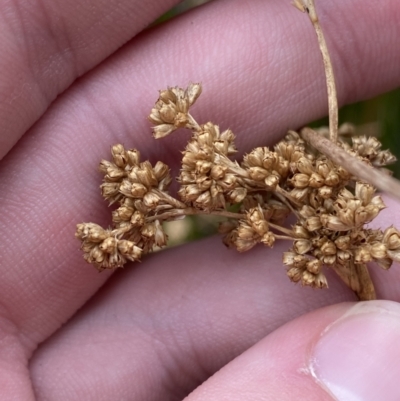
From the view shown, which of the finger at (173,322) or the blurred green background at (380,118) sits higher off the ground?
the blurred green background at (380,118)

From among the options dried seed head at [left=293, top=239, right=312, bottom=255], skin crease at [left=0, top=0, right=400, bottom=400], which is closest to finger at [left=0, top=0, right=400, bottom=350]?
skin crease at [left=0, top=0, right=400, bottom=400]

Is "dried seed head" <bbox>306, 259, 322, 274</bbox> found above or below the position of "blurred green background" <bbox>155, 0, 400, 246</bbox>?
above

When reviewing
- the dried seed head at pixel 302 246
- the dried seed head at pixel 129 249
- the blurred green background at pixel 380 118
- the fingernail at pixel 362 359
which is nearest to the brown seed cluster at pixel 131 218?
the dried seed head at pixel 129 249

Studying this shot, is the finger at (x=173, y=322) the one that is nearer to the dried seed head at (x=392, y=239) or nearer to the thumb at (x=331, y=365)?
the thumb at (x=331, y=365)

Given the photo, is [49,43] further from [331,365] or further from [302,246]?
[331,365]

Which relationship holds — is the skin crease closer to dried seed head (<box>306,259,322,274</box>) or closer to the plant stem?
dried seed head (<box>306,259,322,274</box>)

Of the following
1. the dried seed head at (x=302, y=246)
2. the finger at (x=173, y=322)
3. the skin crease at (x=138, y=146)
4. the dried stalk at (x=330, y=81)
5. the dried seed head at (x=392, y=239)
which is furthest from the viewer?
the finger at (x=173, y=322)

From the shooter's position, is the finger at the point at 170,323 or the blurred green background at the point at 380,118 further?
the blurred green background at the point at 380,118

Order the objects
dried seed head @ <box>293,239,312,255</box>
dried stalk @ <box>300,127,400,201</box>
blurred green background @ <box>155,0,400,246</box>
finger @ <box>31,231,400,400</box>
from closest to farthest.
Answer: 1. dried stalk @ <box>300,127,400,201</box>
2. dried seed head @ <box>293,239,312,255</box>
3. finger @ <box>31,231,400,400</box>
4. blurred green background @ <box>155,0,400,246</box>
